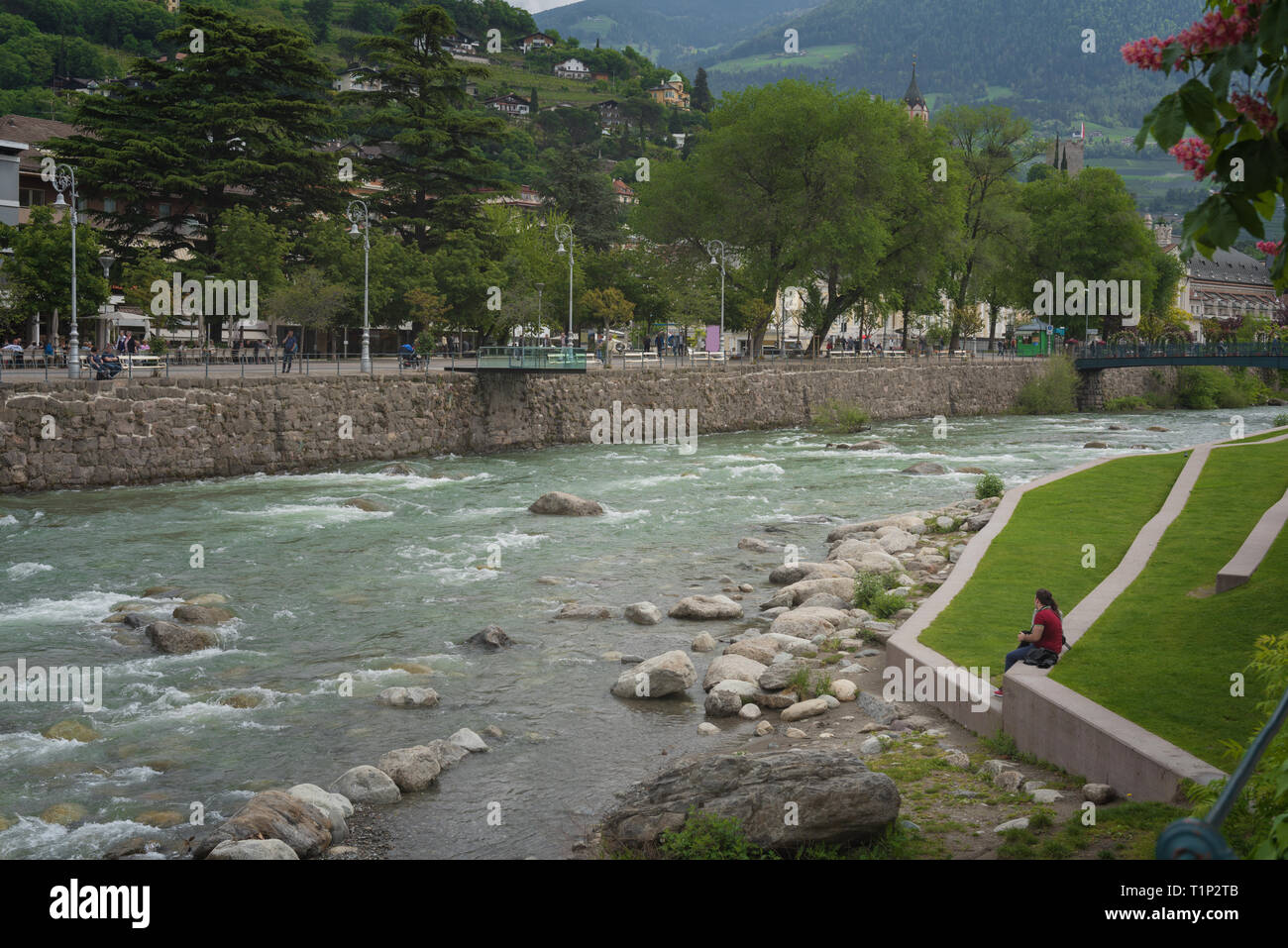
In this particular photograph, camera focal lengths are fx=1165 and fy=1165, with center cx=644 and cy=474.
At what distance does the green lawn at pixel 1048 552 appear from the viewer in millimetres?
14094

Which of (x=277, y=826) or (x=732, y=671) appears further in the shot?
(x=732, y=671)

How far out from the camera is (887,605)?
696 inches

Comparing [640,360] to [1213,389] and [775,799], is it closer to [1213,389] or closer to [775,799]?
[775,799]

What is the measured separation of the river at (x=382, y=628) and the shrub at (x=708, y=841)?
4.26 feet

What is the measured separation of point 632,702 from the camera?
47.4ft

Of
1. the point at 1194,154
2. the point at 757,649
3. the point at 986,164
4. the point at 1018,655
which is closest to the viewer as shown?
the point at 1194,154

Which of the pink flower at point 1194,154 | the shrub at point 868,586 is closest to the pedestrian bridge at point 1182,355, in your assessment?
the shrub at point 868,586

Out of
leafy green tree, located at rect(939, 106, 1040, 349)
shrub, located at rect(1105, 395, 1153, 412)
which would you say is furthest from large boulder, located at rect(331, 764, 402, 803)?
shrub, located at rect(1105, 395, 1153, 412)

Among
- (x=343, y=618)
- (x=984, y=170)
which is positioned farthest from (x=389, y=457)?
(x=984, y=170)

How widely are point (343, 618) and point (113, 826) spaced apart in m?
8.00

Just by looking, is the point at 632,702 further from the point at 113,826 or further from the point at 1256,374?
the point at 1256,374

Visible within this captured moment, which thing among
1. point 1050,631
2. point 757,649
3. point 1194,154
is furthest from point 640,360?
point 1194,154

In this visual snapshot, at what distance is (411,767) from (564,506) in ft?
57.9

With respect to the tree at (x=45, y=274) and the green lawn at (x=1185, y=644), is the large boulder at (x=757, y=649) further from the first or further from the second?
the tree at (x=45, y=274)
